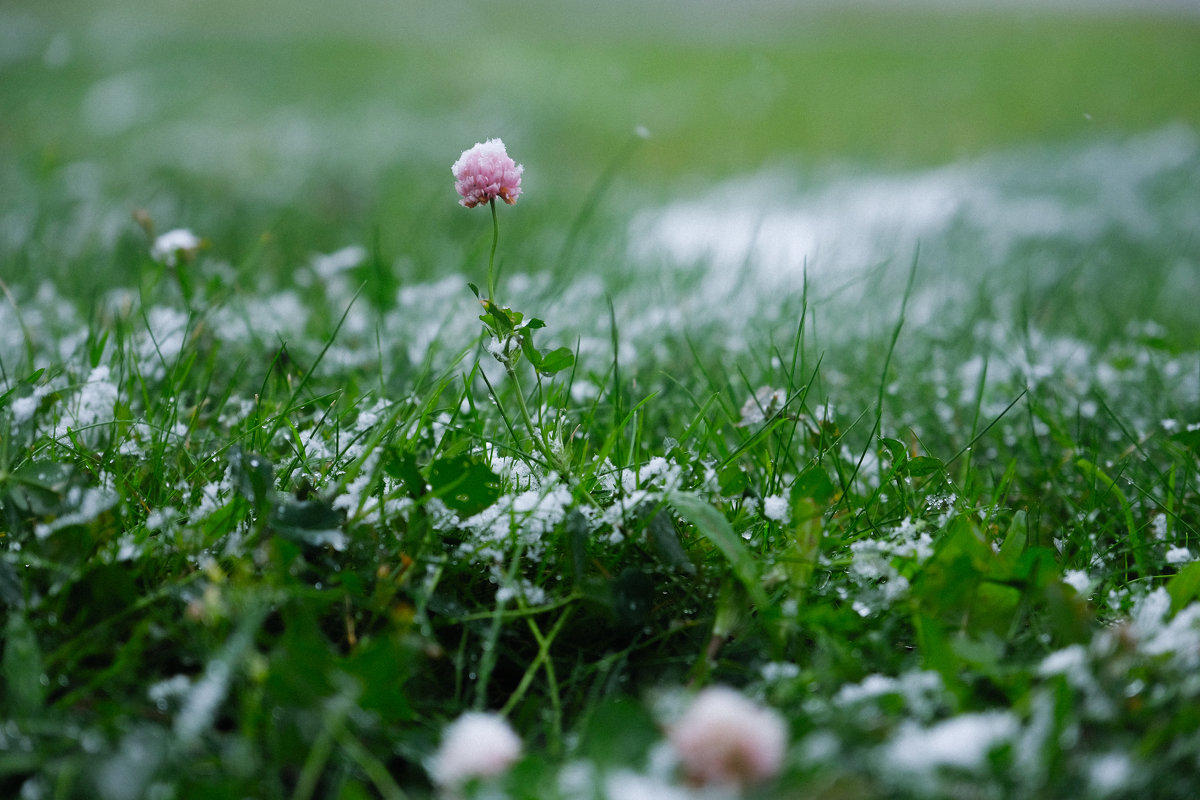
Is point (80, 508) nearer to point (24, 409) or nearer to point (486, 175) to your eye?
point (24, 409)

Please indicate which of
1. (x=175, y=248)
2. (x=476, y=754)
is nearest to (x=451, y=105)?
(x=175, y=248)

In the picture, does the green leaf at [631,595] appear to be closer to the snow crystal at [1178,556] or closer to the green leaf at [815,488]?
the green leaf at [815,488]

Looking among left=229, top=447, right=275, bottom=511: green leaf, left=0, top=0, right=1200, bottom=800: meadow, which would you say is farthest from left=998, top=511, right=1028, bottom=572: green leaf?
left=229, top=447, right=275, bottom=511: green leaf

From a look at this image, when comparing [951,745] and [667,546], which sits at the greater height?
[667,546]

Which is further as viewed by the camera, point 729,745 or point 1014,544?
point 1014,544

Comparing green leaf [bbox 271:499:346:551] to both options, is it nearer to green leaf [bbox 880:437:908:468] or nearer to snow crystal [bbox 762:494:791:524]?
snow crystal [bbox 762:494:791:524]

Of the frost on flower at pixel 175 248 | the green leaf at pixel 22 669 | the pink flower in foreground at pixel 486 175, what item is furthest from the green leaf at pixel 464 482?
the frost on flower at pixel 175 248
